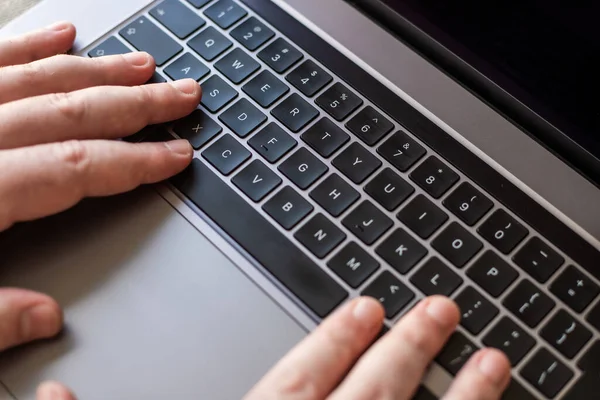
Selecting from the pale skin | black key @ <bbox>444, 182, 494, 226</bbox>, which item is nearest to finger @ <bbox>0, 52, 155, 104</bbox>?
the pale skin

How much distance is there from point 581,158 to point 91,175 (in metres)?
0.42

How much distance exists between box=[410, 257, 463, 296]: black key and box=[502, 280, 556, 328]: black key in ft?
0.14

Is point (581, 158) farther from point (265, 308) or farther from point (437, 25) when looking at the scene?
point (265, 308)

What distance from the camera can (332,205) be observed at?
0.51 m

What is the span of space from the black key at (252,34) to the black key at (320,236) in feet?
0.65

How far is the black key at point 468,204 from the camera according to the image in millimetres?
512

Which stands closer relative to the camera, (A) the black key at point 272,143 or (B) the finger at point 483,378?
(B) the finger at point 483,378

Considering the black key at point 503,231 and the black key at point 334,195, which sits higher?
the black key at point 503,231

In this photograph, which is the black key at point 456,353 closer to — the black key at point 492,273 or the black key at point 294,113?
the black key at point 492,273

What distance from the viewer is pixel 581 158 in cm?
53

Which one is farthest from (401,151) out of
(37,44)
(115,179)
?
(37,44)

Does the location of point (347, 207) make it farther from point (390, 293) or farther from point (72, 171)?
point (72, 171)

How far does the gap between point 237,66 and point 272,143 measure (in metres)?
0.10

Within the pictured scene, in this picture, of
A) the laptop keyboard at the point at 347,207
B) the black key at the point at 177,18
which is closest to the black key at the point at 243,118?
the laptop keyboard at the point at 347,207
